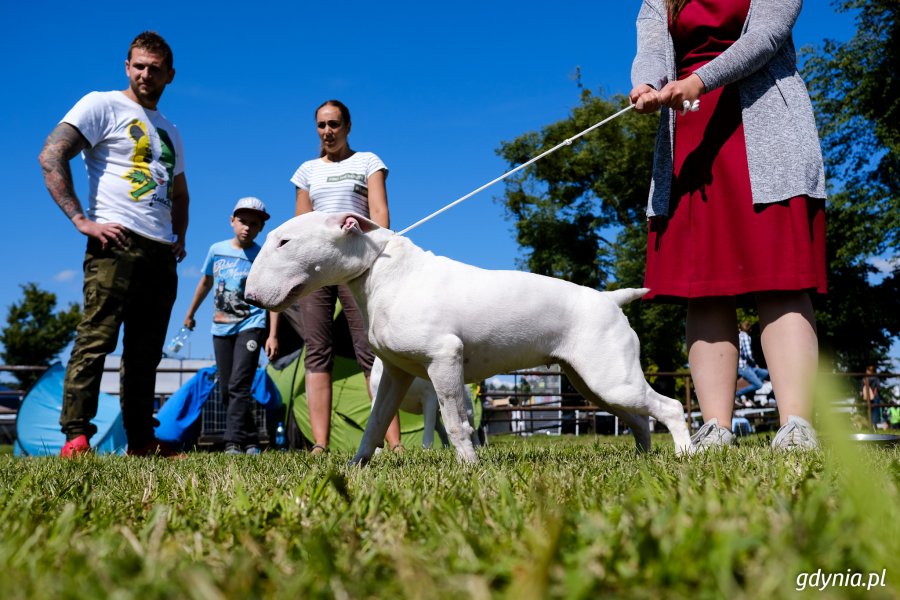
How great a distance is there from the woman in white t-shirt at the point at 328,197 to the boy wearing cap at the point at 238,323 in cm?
89

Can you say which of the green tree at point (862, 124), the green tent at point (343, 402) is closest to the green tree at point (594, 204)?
the green tree at point (862, 124)

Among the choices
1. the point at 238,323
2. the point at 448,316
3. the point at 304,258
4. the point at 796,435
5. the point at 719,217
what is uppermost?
the point at 719,217

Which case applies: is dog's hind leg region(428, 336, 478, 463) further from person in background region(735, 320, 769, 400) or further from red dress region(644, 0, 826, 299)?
person in background region(735, 320, 769, 400)

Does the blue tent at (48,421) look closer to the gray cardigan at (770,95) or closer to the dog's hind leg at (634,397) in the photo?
the dog's hind leg at (634,397)

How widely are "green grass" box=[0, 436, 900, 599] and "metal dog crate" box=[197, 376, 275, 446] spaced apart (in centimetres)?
627

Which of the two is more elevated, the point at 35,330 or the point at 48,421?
the point at 35,330

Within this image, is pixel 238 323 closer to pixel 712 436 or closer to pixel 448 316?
pixel 448 316

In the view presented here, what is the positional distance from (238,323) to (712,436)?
14.7ft

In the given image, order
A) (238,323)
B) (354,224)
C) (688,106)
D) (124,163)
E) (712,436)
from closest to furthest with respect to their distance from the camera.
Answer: (354,224)
(688,106)
(712,436)
(124,163)
(238,323)

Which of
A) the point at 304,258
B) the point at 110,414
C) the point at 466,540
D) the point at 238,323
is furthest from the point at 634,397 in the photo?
the point at 110,414

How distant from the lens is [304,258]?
3.22 m

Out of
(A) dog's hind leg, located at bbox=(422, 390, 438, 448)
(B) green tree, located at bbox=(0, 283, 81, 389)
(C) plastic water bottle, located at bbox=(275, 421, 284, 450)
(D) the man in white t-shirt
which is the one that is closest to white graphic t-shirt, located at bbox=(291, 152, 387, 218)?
(D) the man in white t-shirt

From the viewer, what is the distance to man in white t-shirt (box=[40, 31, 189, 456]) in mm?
4527

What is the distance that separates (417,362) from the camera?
329 centimetres
